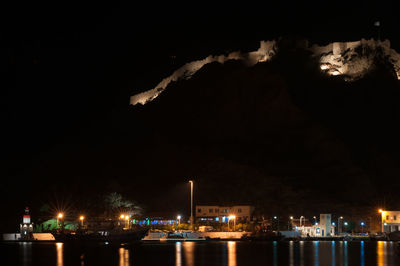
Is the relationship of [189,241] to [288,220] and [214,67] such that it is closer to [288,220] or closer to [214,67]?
[288,220]

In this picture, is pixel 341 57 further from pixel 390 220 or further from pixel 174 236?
pixel 174 236

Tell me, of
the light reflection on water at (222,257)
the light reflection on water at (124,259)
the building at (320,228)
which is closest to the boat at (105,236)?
the light reflection on water at (222,257)

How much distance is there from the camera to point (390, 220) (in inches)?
2466

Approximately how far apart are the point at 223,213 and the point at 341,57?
47743 millimetres

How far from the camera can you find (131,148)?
92.6 m

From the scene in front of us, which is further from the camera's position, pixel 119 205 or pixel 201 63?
pixel 201 63

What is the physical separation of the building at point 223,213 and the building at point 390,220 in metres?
15.1

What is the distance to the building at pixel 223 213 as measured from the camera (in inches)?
2485

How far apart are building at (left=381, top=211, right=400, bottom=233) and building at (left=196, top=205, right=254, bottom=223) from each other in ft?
49.4

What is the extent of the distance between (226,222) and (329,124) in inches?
1428

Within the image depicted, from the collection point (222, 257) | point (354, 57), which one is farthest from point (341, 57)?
point (222, 257)

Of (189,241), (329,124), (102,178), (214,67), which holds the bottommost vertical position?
(189,241)

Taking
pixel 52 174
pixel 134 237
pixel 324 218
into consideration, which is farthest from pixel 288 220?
pixel 52 174

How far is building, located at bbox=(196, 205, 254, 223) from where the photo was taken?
207 ft
